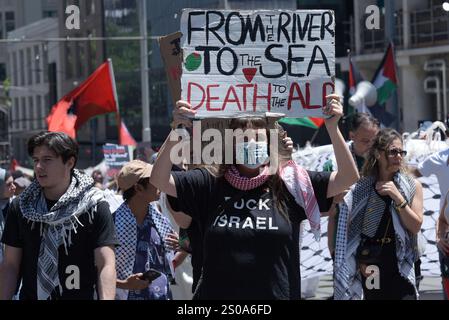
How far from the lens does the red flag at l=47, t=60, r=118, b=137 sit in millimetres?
17203

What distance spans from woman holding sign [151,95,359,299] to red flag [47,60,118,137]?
12.2 metres

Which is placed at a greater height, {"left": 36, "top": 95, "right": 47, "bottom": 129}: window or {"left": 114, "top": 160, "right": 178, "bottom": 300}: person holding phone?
{"left": 36, "top": 95, "right": 47, "bottom": 129}: window

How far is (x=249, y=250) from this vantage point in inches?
191

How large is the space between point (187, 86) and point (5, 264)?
1171 millimetres

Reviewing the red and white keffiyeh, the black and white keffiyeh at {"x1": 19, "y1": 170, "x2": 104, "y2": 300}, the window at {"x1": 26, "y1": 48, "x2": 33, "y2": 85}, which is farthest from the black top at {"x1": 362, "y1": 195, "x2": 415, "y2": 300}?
the window at {"x1": 26, "y1": 48, "x2": 33, "y2": 85}

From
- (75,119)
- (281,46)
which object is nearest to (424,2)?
(75,119)

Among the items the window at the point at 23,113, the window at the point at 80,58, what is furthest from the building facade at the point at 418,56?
the window at the point at 23,113

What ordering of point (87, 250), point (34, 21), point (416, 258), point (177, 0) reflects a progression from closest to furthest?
point (87, 250) < point (416, 258) < point (177, 0) < point (34, 21)

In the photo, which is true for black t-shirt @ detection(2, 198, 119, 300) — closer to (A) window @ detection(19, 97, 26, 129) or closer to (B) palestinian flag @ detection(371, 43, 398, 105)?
(B) palestinian flag @ detection(371, 43, 398, 105)

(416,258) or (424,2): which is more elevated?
(424,2)

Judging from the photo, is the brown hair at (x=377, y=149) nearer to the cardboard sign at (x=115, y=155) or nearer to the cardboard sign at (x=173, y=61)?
the cardboard sign at (x=173, y=61)

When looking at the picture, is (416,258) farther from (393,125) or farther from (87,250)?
(393,125)

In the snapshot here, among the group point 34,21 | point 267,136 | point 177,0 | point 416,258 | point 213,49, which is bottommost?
point 416,258

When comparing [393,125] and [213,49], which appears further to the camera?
[393,125]
